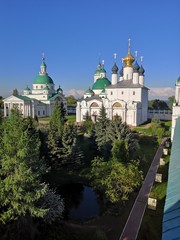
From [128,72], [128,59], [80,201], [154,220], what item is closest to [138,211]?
[154,220]

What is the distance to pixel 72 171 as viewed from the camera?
17953 mm

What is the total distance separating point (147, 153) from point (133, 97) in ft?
56.2

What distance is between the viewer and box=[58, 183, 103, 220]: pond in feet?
40.5

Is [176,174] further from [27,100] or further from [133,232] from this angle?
[27,100]

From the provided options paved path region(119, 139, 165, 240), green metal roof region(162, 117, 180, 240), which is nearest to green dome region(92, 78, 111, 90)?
paved path region(119, 139, 165, 240)

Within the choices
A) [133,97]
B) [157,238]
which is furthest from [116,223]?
[133,97]

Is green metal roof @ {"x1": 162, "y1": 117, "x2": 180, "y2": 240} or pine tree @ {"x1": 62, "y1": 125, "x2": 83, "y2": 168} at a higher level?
green metal roof @ {"x1": 162, "y1": 117, "x2": 180, "y2": 240}

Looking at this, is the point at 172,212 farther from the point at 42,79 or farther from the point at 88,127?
the point at 42,79

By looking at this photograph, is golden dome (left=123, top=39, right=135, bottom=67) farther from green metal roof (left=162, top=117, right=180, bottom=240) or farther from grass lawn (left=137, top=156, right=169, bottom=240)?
green metal roof (left=162, top=117, right=180, bottom=240)

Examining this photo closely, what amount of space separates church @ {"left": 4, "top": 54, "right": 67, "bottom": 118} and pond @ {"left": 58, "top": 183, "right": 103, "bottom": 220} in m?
36.2

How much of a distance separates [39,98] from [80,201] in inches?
1656

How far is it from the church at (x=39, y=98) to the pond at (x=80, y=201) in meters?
36.2

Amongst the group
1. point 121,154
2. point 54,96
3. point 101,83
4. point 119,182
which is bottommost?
point 119,182

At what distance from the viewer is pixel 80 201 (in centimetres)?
1412
